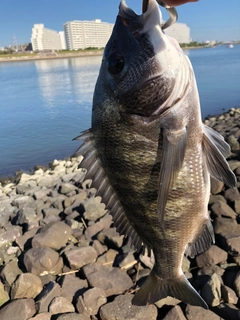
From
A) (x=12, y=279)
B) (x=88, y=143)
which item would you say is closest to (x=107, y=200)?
(x=88, y=143)

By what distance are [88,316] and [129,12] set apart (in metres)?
2.90

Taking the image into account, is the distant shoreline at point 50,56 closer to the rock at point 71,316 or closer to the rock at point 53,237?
the rock at point 53,237

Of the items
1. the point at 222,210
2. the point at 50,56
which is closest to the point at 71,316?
the point at 222,210

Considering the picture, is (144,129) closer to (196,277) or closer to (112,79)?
(112,79)

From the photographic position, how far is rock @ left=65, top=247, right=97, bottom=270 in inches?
159

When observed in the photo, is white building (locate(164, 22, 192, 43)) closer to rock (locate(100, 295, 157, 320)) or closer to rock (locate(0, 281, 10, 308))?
rock (locate(100, 295, 157, 320))

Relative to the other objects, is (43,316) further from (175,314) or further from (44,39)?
(44,39)

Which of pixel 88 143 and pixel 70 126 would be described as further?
pixel 70 126

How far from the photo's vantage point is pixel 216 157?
205 cm

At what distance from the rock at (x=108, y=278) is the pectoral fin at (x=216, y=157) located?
2.11 meters

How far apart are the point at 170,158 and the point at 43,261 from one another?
2790 mm

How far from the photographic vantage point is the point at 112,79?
1959mm

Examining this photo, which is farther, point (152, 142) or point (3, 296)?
point (3, 296)

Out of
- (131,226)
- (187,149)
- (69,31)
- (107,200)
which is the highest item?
(69,31)
